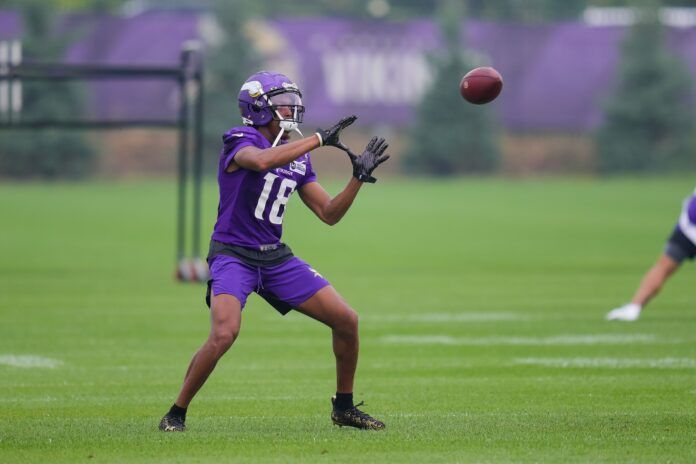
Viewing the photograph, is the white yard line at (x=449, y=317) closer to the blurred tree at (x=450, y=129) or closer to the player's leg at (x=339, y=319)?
the player's leg at (x=339, y=319)

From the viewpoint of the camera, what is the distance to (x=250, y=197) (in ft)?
27.7

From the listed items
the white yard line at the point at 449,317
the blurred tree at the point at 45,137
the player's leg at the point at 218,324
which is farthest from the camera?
the blurred tree at the point at 45,137

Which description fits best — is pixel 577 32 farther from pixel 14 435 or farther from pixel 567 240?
pixel 14 435

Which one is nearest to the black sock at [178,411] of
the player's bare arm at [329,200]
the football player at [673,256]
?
the player's bare arm at [329,200]

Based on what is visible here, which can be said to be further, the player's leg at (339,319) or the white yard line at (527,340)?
the white yard line at (527,340)

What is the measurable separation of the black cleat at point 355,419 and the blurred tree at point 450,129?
40.7 metres

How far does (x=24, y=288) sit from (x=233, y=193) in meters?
10.4


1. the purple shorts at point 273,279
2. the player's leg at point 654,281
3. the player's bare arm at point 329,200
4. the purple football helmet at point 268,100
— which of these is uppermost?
the purple football helmet at point 268,100

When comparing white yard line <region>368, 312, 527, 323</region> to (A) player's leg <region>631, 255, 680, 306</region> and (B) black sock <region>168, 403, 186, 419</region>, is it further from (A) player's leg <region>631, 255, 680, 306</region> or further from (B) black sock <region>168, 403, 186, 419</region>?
(B) black sock <region>168, 403, 186, 419</region>

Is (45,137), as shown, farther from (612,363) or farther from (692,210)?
(612,363)

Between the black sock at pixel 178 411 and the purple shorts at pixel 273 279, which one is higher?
the purple shorts at pixel 273 279

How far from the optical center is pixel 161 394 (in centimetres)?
1007

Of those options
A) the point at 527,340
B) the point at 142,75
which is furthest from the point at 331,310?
the point at 142,75

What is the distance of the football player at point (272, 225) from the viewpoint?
827 cm
